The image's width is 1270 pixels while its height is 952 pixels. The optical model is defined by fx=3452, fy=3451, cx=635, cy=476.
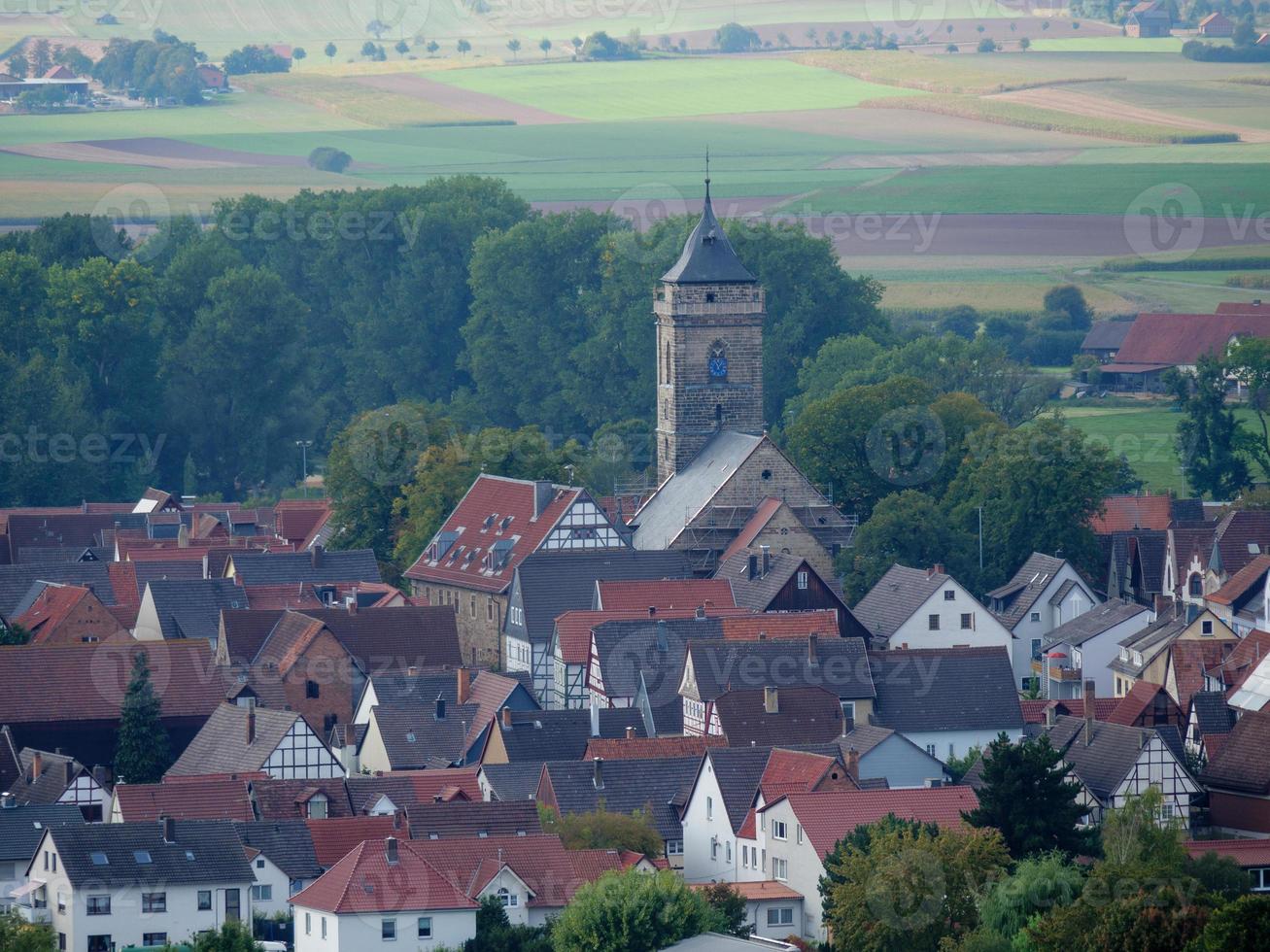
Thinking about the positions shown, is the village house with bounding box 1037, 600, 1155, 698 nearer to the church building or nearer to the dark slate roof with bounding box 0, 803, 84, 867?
the church building

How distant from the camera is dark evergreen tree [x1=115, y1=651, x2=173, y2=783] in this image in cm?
7488

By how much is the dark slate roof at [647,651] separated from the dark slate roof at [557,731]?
68.2 inches

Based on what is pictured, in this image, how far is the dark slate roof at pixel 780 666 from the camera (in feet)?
248

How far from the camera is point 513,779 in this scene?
70.1 metres

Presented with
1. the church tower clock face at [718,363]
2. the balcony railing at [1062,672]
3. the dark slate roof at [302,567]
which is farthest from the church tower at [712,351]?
the balcony railing at [1062,672]

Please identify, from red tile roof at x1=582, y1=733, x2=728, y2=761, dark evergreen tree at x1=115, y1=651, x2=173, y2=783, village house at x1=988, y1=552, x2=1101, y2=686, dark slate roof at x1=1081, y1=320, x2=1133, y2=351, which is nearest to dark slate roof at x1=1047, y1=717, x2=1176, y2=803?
red tile roof at x1=582, y1=733, x2=728, y2=761

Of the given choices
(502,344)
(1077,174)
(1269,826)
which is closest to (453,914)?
(1269,826)

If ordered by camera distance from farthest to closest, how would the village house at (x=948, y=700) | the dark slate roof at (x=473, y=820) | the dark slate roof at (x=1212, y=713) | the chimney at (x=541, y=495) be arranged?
1. the chimney at (x=541, y=495)
2. the village house at (x=948, y=700)
3. the dark slate roof at (x=1212, y=713)
4. the dark slate roof at (x=473, y=820)

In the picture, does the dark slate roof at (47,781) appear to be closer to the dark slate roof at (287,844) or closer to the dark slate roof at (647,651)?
the dark slate roof at (287,844)

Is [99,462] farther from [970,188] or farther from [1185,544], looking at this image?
[970,188]

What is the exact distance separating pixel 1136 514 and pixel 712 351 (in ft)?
45.6

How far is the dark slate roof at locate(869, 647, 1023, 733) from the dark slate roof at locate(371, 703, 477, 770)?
9239mm

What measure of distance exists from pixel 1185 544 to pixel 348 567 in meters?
23.2

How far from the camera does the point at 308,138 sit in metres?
185
